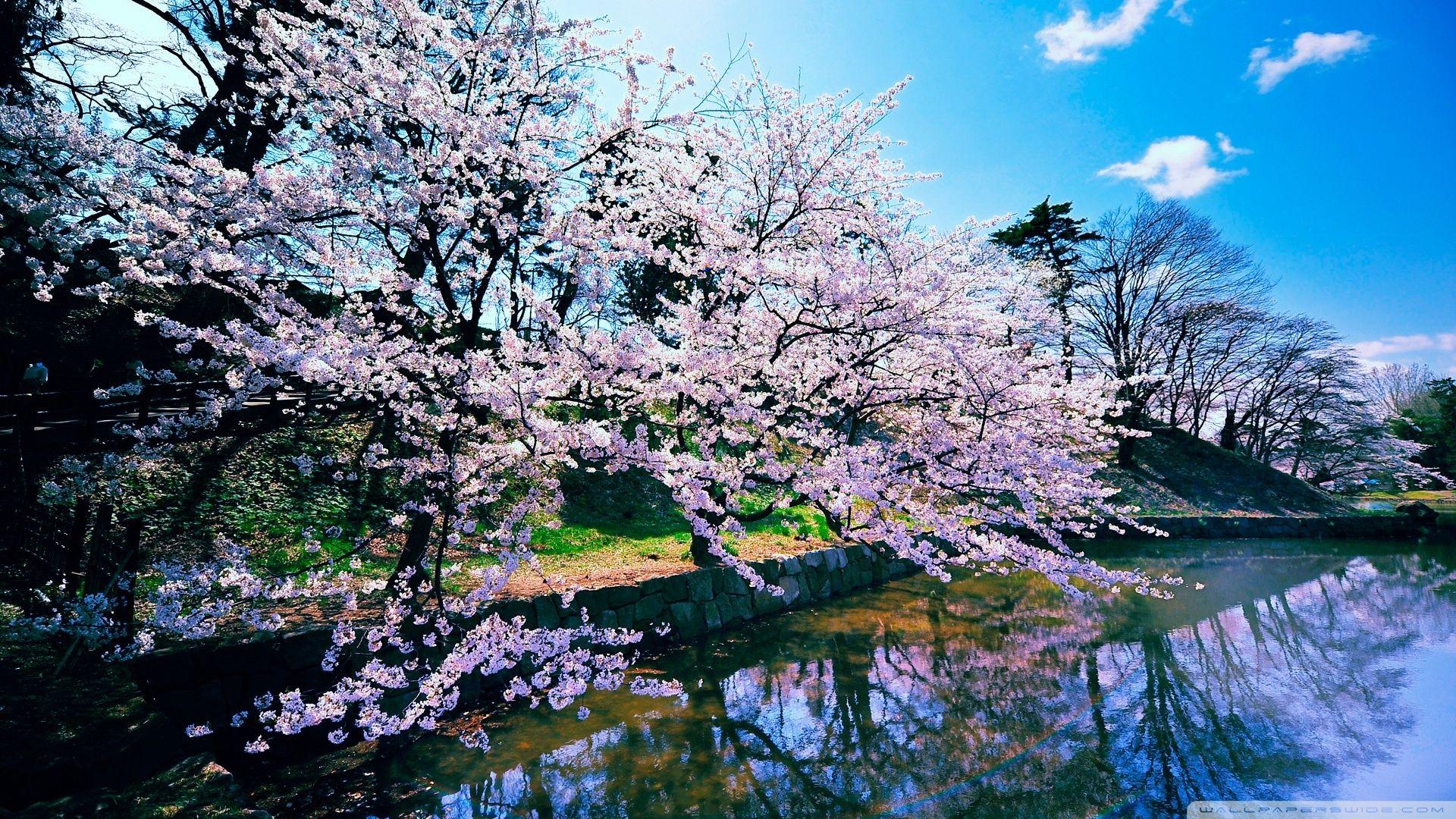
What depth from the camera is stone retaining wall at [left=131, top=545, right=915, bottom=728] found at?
14.5 ft

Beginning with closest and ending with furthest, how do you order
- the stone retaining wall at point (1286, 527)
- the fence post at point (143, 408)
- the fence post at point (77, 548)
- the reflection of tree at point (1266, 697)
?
the fence post at point (77, 548) → the reflection of tree at point (1266, 697) → the fence post at point (143, 408) → the stone retaining wall at point (1286, 527)

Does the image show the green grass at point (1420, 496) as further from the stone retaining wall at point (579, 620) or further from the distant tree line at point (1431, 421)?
the stone retaining wall at point (579, 620)

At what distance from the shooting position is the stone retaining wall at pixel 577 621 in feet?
14.5

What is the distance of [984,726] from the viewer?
5.48 meters

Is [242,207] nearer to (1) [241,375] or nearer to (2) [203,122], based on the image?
(1) [241,375]

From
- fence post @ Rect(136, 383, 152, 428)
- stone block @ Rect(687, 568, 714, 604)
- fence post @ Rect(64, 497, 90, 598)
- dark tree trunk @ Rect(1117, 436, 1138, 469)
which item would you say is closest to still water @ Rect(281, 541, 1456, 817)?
stone block @ Rect(687, 568, 714, 604)

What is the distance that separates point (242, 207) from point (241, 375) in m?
1.38

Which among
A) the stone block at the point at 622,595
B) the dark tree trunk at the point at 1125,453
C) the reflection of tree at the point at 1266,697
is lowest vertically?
the reflection of tree at the point at 1266,697

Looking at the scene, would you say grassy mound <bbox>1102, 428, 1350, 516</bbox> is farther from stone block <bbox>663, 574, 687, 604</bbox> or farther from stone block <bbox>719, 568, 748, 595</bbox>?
stone block <bbox>663, 574, 687, 604</bbox>

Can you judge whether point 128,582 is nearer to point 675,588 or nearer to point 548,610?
point 548,610

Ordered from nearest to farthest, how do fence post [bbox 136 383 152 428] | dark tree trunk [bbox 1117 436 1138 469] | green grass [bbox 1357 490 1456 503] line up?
1. fence post [bbox 136 383 152 428]
2. dark tree trunk [bbox 1117 436 1138 469]
3. green grass [bbox 1357 490 1456 503]

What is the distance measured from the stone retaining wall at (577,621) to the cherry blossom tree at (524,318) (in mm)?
212

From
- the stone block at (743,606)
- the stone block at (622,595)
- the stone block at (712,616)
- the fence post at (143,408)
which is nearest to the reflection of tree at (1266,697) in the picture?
the stone block at (743,606)

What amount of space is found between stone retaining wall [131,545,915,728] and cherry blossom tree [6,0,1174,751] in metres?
0.21
